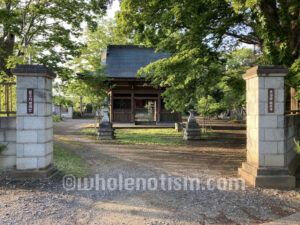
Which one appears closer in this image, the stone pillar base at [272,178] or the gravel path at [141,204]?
the gravel path at [141,204]

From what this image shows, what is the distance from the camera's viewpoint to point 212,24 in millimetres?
7961

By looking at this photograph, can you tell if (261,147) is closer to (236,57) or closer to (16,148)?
(16,148)

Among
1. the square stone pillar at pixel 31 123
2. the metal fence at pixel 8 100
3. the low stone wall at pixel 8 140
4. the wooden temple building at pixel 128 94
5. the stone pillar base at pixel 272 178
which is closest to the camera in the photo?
the stone pillar base at pixel 272 178

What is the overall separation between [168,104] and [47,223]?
31.5 ft

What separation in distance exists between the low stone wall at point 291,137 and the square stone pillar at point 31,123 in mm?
5487

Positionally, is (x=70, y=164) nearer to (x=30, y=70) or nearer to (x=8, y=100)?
(x=8, y=100)

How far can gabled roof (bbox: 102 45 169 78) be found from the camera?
1806 cm

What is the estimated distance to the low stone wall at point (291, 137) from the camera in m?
5.02

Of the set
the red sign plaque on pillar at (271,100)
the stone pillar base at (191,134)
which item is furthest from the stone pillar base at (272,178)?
the stone pillar base at (191,134)

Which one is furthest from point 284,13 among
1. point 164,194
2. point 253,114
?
point 164,194

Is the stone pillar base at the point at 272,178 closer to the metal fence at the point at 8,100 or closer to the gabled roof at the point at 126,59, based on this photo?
the metal fence at the point at 8,100

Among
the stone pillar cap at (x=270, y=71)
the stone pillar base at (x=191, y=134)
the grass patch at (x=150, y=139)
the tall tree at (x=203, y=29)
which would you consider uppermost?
the tall tree at (x=203, y=29)

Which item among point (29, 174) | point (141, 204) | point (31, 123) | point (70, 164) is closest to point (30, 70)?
point (31, 123)

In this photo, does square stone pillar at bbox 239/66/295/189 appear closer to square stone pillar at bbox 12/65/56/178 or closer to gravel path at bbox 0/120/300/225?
gravel path at bbox 0/120/300/225
